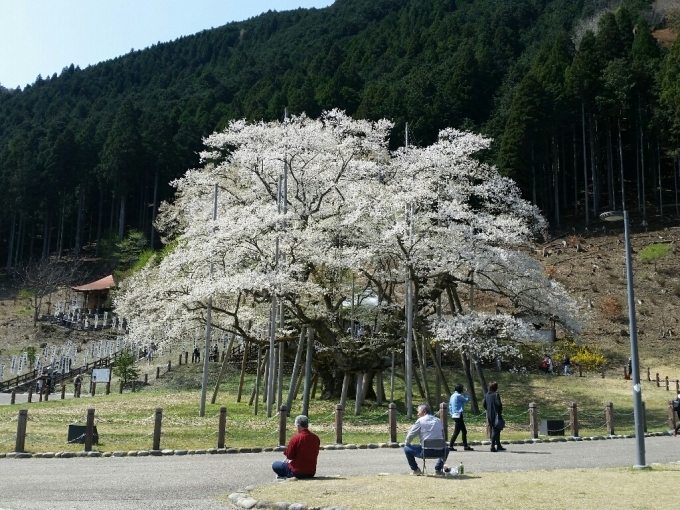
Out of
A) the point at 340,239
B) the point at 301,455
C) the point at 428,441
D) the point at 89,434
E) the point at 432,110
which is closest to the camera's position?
the point at 301,455

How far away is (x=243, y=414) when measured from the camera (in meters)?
23.2

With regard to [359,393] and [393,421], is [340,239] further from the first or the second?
[393,421]

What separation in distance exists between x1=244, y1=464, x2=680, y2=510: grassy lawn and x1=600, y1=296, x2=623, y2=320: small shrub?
1241 inches

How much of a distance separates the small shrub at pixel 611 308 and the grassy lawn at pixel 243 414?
900 cm

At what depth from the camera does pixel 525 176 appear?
176 ft

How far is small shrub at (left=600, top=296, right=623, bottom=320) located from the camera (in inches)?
1593

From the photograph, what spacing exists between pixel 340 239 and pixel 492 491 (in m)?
16.1

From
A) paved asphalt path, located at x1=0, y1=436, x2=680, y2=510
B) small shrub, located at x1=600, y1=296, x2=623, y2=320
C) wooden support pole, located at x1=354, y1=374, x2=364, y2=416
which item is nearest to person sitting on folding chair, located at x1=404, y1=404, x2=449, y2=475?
paved asphalt path, located at x1=0, y1=436, x2=680, y2=510

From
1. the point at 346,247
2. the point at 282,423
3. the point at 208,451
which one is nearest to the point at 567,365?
the point at 346,247

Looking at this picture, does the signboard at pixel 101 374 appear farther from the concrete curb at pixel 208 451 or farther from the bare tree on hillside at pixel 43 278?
the bare tree on hillside at pixel 43 278

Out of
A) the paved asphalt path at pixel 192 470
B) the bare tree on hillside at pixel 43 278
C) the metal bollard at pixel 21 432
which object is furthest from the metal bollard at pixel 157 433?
the bare tree on hillside at pixel 43 278

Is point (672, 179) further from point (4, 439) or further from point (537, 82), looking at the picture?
point (4, 439)

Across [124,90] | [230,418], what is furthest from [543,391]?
[124,90]

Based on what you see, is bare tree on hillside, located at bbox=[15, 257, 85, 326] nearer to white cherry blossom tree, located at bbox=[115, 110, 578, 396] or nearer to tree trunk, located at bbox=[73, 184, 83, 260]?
tree trunk, located at bbox=[73, 184, 83, 260]
